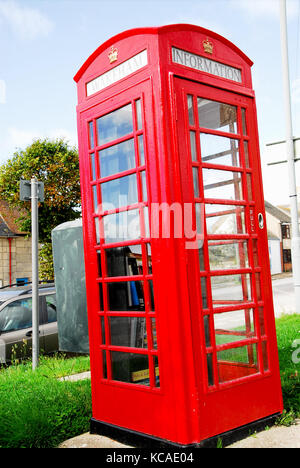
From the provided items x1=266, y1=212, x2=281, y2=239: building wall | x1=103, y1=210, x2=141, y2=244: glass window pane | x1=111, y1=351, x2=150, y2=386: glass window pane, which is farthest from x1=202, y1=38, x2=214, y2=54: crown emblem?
x1=266, y1=212, x2=281, y2=239: building wall

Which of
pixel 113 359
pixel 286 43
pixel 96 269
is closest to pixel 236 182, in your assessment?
pixel 96 269

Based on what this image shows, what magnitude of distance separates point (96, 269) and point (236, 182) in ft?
4.44

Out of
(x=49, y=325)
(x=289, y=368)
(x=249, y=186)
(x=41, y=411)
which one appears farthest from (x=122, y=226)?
(x=49, y=325)

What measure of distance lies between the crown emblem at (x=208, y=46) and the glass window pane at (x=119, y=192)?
116cm

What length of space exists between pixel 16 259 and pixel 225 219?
83.6 ft

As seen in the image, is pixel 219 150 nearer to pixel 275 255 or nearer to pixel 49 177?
pixel 49 177

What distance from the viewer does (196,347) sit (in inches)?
122

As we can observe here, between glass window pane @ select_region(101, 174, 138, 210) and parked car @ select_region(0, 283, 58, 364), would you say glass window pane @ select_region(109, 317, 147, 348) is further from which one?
parked car @ select_region(0, 283, 58, 364)

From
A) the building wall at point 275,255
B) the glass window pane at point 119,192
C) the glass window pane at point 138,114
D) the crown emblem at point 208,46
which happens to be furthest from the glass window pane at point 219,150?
the building wall at point 275,255

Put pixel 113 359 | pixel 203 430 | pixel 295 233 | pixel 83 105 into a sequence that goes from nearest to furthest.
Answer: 1. pixel 203 430
2. pixel 113 359
3. pixel 83 105
4. pixel 295 233

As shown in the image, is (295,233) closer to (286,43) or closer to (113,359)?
(286,43)

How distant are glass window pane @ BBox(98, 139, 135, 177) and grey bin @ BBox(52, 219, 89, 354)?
0.92 m

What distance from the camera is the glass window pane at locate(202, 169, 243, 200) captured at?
11.3 feet
